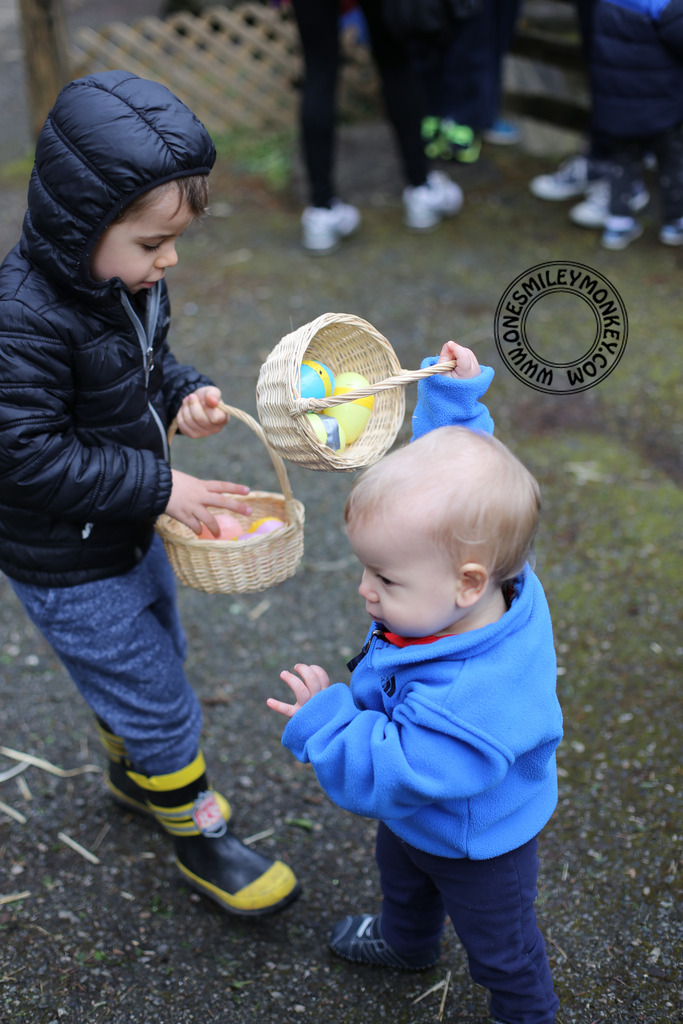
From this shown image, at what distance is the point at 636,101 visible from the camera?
4.24 m

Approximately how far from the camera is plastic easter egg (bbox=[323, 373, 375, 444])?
6.56ft

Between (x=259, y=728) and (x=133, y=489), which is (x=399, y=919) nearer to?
(x=259, y=728)

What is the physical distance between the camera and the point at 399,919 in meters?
1.87

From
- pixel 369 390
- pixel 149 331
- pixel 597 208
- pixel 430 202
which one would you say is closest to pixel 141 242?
pixel 149 331

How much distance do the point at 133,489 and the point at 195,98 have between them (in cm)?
562

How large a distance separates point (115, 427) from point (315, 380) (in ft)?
1.40

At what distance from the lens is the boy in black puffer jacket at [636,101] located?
152 inches

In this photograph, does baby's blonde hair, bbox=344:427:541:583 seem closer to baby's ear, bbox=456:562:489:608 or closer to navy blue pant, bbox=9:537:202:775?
baby's ear, bbox=456:562:489:608

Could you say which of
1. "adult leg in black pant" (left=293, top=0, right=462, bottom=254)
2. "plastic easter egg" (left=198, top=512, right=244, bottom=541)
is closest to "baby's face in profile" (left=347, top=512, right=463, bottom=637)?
"plastic easter egg" (left=198, top=512, right=244, bottom=541)

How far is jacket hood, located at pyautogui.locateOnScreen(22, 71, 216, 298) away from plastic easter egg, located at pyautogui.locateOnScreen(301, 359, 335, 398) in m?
0.46

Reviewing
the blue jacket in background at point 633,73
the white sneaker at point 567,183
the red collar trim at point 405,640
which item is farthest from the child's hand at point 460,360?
the white sneaker at point 567,183

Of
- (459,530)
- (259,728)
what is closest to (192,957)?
(259,728)

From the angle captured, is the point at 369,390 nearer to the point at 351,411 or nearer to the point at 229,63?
the point at 351,411

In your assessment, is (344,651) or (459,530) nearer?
(459,530)
